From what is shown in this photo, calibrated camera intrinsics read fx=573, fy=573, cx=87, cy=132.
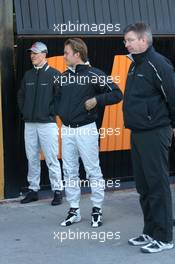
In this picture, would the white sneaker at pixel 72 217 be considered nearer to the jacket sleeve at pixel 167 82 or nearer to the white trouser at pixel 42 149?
the white trouser at pixel 42 149

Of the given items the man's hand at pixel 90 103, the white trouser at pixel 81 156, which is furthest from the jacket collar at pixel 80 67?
the white trouser at pixel 81 156

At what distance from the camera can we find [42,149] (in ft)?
22.5

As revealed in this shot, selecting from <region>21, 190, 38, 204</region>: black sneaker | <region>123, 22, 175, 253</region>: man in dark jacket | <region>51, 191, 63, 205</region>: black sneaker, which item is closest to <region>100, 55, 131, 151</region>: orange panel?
<region>51, 191, 63, 205</region>: black sneaker

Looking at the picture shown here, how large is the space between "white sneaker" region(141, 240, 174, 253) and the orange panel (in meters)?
2.59

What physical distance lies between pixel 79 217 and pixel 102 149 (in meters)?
1.62

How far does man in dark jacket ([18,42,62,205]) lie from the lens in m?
6.62

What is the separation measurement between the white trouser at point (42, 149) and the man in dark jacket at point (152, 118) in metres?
1.84

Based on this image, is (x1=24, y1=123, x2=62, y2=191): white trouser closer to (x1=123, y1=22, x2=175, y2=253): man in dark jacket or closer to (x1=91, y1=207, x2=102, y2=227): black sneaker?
(x1=91, y1=207, x2=102, y2=227): black sneaker

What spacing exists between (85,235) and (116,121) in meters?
2.25

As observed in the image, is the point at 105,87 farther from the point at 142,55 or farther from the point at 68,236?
the point at 68,236

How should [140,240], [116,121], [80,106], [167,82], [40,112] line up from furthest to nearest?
1. [116,121]
2. [40,112]
3. [80,106]
4. [140,240]
5. [167,82]

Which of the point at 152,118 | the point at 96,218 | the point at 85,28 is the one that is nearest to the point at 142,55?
the point at 152,118

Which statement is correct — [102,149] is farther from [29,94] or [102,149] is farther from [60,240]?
[60,240]

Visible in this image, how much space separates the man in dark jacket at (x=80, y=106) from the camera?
566 centimetres
